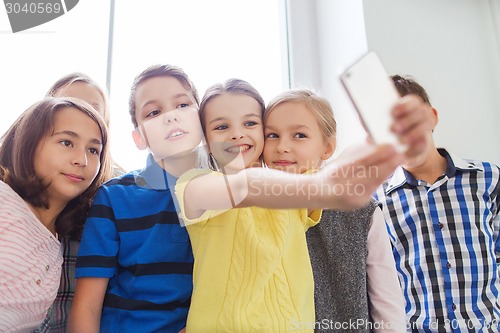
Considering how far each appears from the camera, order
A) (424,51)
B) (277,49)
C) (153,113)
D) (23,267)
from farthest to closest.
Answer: (277,49), (424,51), (153,113), (23,267)

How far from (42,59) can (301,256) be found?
910 mm

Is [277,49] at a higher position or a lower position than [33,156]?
higher

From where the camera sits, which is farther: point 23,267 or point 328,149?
point 328,149

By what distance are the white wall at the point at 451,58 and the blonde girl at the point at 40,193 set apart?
0.76m

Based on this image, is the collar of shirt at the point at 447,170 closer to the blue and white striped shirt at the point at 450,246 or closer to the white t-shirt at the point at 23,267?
the blue and white striped shirt at the point at 450,246

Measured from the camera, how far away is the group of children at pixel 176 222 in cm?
59

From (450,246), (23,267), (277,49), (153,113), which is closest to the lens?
(23,267)

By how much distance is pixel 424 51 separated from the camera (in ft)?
3.84

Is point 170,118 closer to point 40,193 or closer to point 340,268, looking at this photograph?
point 40,193

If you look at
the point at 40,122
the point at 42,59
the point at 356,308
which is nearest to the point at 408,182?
the point at 356,308

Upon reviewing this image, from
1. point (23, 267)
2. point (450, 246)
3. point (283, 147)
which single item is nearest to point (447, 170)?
point (450, 246)

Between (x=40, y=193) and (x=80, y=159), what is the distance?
9cm

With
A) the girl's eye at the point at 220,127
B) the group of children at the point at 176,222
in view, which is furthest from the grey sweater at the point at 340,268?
the girl's eye at the point at 220,127

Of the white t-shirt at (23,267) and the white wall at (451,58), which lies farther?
the white wall at (451,58)
